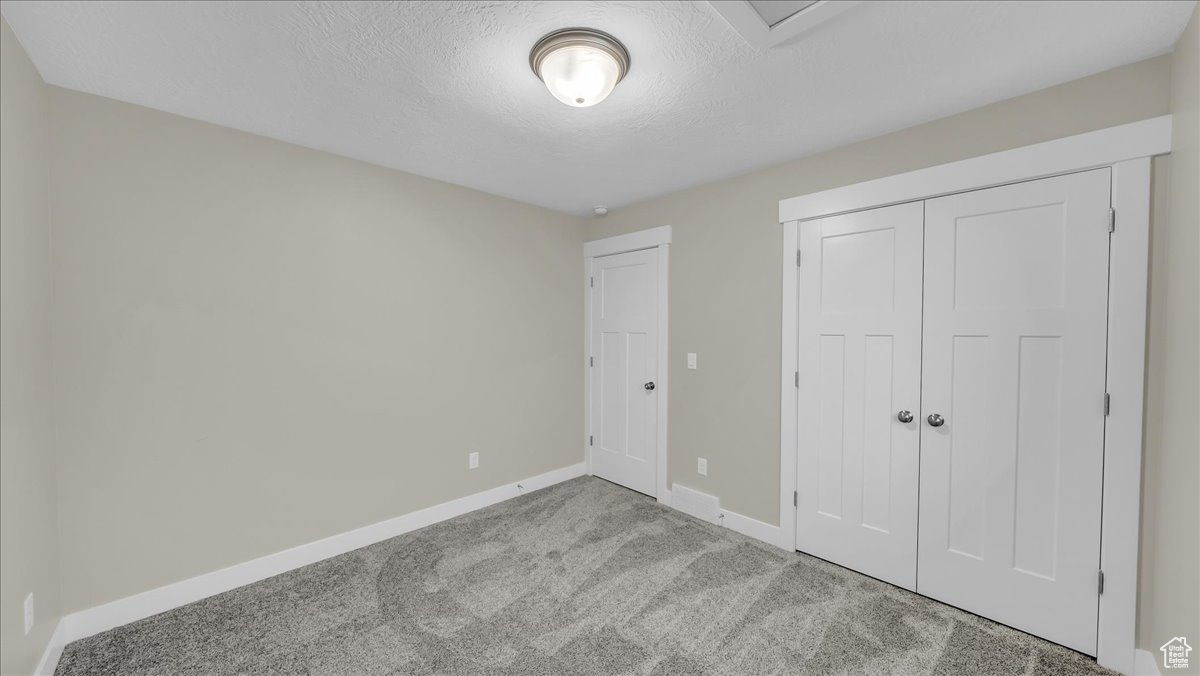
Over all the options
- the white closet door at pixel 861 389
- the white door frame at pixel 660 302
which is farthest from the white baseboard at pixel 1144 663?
the white door frame at pixel 660 302

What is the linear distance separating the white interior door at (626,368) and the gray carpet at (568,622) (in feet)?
3.15

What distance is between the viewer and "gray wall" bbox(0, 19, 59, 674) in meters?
1.51

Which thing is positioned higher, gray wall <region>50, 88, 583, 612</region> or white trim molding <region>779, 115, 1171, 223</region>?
white trim molding <region>779, 115, 1171, 223</region>

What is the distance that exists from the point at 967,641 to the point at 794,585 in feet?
2.37

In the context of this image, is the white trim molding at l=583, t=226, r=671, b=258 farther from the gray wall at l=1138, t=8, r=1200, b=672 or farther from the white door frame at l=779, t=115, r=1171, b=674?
the gray wall at l=1138, t=8, r=1200, b=672

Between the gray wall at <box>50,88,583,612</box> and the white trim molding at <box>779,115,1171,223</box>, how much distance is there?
2423mm

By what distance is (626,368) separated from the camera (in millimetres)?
3838

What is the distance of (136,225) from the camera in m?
2.12

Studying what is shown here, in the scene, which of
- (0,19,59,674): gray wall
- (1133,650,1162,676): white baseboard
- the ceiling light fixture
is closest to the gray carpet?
(1133,650,1162,676): white baseboard

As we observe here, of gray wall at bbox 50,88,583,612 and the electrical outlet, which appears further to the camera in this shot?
gray wall at bbox 50,88,583,612

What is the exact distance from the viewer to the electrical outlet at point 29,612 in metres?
1.62

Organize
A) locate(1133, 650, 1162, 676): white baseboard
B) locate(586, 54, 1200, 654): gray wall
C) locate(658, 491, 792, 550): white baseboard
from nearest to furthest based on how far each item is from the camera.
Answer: locate(586, 54, 1200, 654): gray wall < locate(1133, 650, 1162, 676): white baseboard < locate(658, 491, 792, 550): white baseboard

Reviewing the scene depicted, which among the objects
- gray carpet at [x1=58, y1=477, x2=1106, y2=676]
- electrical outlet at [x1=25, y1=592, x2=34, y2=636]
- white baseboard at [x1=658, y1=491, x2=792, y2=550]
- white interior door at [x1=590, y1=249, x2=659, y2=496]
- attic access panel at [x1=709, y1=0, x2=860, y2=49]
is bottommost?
gray carpet at [x1=58, y1=477, x2=1106, y2=676]

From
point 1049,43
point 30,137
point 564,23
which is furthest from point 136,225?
point 1049,43
